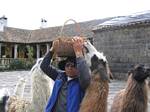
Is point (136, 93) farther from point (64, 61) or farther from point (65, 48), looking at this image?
point (65, 48)

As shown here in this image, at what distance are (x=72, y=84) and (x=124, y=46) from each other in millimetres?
15616

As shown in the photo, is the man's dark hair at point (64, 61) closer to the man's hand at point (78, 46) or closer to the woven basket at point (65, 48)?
the woven basket at point (65, 48)

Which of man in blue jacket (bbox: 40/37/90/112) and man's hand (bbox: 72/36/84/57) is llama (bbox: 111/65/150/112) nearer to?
man in blue jacket (bbox: 40/37/90/112)

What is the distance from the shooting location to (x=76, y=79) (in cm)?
346

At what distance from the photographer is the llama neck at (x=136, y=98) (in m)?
4.02

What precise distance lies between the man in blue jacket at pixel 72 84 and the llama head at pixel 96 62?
0.08 metres

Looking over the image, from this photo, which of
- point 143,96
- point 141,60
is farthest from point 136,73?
point 141,60

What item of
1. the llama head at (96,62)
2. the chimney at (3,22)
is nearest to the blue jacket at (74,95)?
the llama head at (96,62)

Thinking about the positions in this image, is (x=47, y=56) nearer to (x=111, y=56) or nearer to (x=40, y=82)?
(x=40, y=82)

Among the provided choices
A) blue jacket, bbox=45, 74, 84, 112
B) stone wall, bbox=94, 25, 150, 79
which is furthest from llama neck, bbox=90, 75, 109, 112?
stone wall, bbox=94, 25, 150, 79

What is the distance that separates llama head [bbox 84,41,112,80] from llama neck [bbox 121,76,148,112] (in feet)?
2.59

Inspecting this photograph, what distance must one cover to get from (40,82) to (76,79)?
1429mm

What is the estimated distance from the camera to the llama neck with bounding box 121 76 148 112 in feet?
13.2

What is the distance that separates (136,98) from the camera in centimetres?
404
